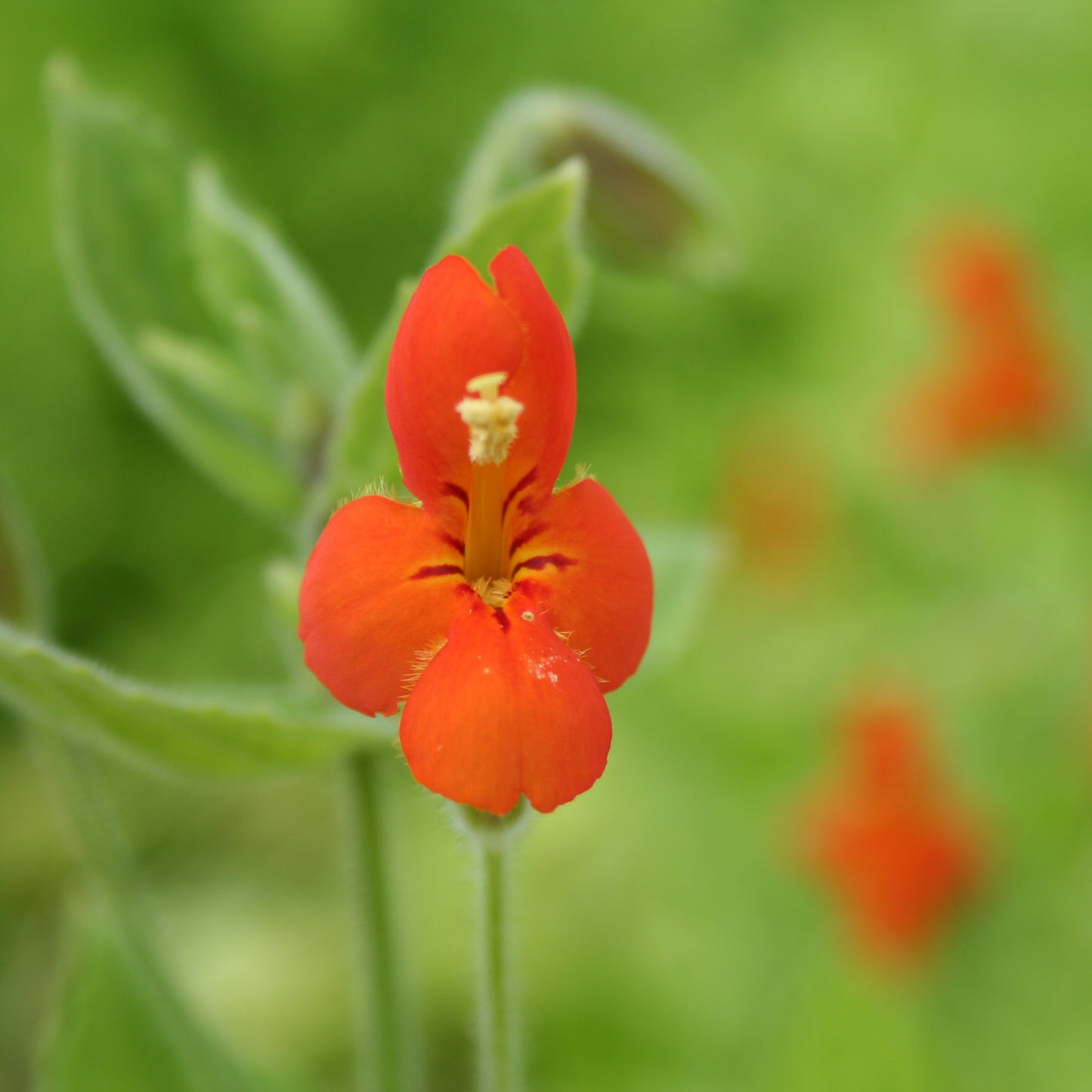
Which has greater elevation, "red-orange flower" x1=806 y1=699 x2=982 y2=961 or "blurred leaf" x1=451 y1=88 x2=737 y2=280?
"blurred leaf" x1=451 y1=88 x2=737 y2=280

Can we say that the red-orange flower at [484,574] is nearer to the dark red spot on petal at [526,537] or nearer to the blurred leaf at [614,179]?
the dark red spot on petal at [526,537]

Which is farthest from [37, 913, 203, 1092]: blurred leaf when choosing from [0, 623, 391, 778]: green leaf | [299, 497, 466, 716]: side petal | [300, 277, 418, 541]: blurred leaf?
[299, 497, 466, 716]: side petal

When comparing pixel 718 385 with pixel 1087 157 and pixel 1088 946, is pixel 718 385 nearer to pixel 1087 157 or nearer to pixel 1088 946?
pixel 1087 157

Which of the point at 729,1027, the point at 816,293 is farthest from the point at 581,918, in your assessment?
the point at 816,293

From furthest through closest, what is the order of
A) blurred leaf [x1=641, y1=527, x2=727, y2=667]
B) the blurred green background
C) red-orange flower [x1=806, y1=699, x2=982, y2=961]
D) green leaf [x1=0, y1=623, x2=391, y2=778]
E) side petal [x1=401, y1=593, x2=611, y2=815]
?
the blurred green background → red-orange flower [x1=806, y1=699, x2=982, y2=961] → blurred leaf [x1=641, y1=527, x2=727, y2=667] → green leaf [x1=0, y1=623, x2=391, y2=778] → side petal [x1=401, y1=593, x2=611, y2=815]

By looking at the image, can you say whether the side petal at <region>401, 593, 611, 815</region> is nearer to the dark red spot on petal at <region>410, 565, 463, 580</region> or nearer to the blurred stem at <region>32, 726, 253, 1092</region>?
the dark red spot on petal at <region>410, 565, 463, 580</region>

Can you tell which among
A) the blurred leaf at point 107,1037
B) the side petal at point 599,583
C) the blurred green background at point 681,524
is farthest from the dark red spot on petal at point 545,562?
the blurred green background at point 681,524

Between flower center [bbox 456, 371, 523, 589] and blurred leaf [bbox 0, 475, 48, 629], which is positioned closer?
flower center [bbox 456, 371, 523, 589]
